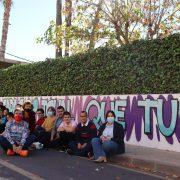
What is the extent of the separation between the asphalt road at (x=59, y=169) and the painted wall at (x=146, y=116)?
2.86m

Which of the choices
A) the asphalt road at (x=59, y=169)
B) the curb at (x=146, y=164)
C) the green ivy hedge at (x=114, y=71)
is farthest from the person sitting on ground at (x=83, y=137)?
the green ivy hedge at (x=114, y=71)

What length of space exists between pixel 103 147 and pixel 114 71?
494 centimetres

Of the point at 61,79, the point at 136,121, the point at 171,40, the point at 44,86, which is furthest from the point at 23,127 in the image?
the point at 44,86

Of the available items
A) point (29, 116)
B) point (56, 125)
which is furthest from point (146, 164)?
point (29, 116)

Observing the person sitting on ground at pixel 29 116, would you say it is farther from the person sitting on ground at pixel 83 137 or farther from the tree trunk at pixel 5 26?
the tree trunk at pixel 5 26

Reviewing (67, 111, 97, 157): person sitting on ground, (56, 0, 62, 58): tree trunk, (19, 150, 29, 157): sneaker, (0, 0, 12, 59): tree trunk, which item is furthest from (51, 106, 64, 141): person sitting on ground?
(0, 0, 12, 59): tree trunk

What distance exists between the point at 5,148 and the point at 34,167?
247 cm

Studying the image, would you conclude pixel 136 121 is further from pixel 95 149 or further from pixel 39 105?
pixel 39 105

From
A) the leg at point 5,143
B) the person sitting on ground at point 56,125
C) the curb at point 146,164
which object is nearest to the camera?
the curb at point 146,164

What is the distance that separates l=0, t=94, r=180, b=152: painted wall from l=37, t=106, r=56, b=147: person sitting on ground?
218 centimetres

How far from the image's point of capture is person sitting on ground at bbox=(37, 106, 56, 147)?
1432 cm

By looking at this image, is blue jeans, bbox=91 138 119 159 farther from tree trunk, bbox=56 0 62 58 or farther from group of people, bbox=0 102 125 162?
tree trunk, bbox=56 0 62 58

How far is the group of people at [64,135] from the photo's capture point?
1161 centimetres

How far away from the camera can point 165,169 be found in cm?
1003
